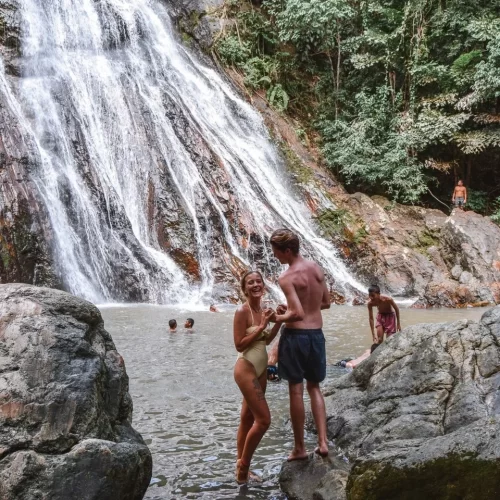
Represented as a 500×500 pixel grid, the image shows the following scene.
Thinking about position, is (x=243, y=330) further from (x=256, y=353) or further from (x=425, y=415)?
(x=425, y=415)

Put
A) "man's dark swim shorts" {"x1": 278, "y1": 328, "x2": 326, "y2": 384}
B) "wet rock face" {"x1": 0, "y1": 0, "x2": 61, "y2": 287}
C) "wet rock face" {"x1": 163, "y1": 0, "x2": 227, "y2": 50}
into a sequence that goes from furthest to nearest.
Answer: "wet rock face" {"x1": 163, "y1": 0, "x2": 227, "y2": 50}, "wet rock face" {"x1": 0, "y1": 0, "x2": 61, "y2": 287}, "man's dark swim shorts" {"x1": 278, "y1": 328, "x2": 326, "y2": 384}

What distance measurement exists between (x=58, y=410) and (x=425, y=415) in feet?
8.94

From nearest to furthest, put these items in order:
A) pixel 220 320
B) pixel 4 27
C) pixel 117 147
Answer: pixel 220 320 < pixel 117 147 < pixel 4 27

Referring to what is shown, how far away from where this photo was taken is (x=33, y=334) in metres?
3.22

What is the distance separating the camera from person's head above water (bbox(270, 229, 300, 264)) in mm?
4000

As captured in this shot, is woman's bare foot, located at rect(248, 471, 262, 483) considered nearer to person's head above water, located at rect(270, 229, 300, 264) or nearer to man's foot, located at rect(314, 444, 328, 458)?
man's foot, located at rect(314, 444, 328, 458)

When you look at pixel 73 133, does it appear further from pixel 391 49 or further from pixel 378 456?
pixel 378 456

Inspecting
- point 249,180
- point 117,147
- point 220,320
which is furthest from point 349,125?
point 220,320

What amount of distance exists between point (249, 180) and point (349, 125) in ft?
19.5

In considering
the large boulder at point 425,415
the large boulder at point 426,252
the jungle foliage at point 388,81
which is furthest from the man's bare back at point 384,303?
the jungle foliage at point 388,81

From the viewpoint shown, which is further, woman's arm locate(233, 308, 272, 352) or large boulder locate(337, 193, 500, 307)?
large boulder locate(337, 193, 500, 307)

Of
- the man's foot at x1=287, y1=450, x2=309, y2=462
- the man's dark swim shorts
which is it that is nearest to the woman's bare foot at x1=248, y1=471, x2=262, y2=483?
the man's foot at x1=287, y1=450, x2=309, y2=462

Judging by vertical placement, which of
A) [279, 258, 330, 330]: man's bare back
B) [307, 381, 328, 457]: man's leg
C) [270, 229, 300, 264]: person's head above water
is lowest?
[307, 381, 328, 457]: man's leg

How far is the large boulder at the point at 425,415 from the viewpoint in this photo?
2639 mm
